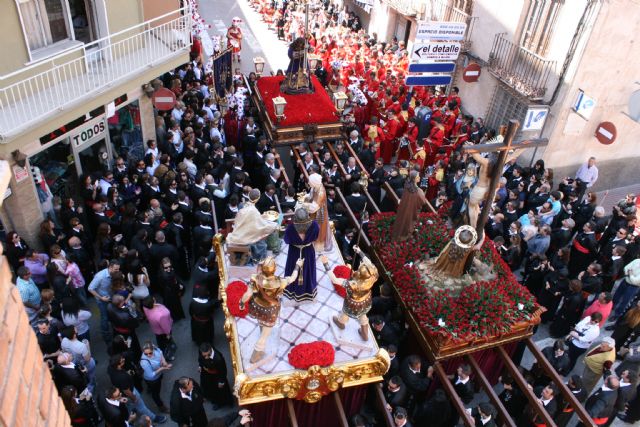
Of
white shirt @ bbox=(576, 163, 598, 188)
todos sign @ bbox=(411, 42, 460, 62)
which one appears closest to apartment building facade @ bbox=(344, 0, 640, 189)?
white shirt @ bbox=(576, 163, 598, 188)

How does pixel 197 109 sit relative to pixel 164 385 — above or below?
above

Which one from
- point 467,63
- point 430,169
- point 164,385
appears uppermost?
point 467,63

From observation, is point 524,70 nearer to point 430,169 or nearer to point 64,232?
point 430,169

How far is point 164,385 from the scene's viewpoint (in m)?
9.17

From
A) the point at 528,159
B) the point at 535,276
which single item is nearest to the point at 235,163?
the point at 535,276

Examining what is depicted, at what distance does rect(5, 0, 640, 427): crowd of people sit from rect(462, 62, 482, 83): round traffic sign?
1.02 metres

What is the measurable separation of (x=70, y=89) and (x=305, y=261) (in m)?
6.35

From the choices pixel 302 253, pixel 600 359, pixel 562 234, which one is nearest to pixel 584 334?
pixel 600 359

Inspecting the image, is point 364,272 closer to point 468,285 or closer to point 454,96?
point 468,285

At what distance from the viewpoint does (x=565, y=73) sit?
14039 mm

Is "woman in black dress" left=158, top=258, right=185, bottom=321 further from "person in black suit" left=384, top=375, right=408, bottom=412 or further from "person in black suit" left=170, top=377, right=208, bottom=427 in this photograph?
"person in black suit" left=384, top=375, right=408, bottom=412

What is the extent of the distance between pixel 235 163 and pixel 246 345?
529 cm

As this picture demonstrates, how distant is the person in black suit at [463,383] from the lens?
8273 millimetres

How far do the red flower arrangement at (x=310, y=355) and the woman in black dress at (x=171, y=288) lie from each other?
278cm
